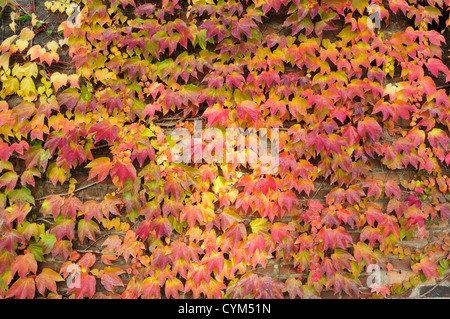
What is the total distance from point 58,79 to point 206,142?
119 cm

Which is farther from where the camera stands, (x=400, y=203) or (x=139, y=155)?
(x=400, y=203)

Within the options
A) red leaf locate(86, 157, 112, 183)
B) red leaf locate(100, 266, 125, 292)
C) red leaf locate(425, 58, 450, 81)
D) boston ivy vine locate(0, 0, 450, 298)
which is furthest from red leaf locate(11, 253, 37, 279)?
red leaf locate(425, 58, 450, 81)

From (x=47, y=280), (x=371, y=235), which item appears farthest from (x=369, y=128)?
(x=47, y=280)

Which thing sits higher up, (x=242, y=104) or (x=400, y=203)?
(x=242, y=104)

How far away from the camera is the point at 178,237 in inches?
95.2

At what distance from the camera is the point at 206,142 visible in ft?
7.56

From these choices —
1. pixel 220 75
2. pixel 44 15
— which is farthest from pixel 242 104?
pixel 44 15

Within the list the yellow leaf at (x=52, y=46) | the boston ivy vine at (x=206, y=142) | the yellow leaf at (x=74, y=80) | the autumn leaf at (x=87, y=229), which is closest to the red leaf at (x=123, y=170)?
the boston ivy vine at (x=206, y=142)

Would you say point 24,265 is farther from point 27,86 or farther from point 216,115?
point 216,115

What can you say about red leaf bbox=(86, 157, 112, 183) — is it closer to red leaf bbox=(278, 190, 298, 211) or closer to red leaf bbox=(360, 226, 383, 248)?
red leaf bbox=(278, 190, 298, 211)

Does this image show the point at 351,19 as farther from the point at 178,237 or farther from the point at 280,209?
the point at 178,237

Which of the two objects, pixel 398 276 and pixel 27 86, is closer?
pixel 27 86

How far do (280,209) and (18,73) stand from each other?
2.19 m

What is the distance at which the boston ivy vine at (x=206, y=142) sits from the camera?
2260 mm
